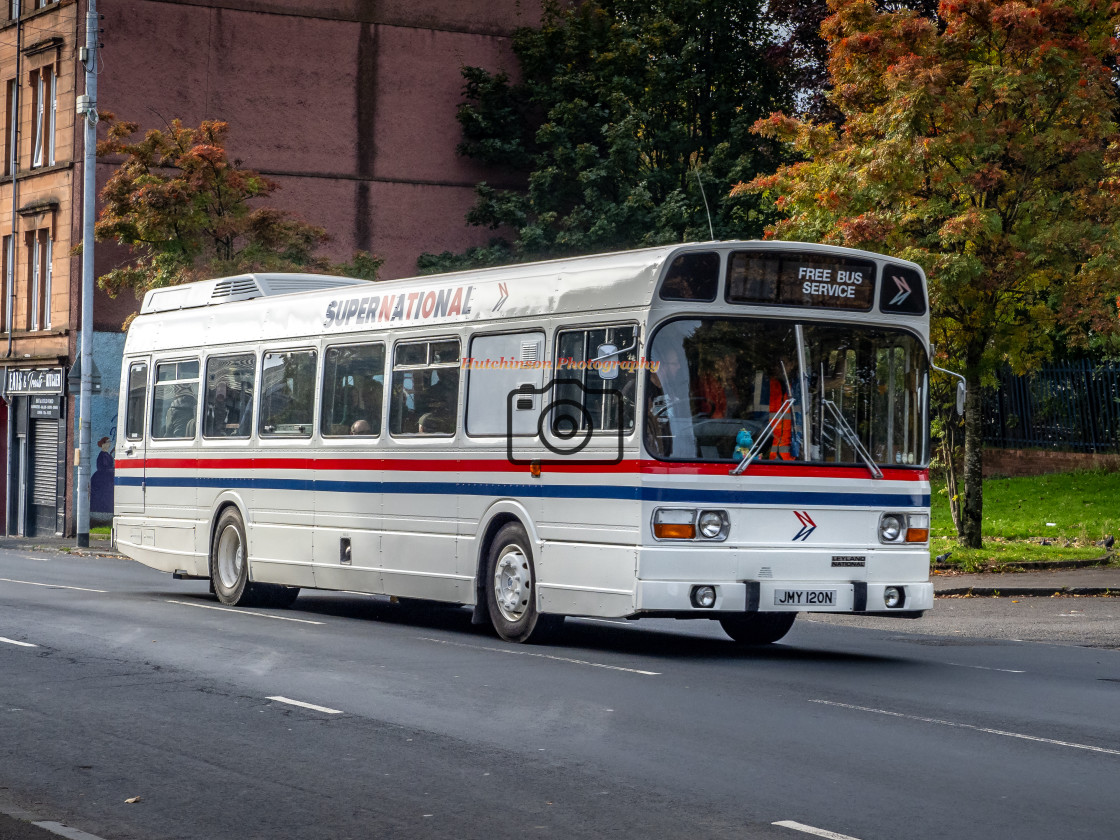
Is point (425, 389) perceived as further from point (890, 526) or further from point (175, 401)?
point (175, 401)

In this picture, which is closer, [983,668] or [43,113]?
[983,668]

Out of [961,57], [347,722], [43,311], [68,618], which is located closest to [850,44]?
[961,57]

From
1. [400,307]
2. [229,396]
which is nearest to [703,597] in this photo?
[400,307]

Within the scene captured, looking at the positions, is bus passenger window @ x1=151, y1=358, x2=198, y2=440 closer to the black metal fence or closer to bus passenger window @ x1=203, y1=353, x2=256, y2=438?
bus passenger window @ x1=203, y1=353, x2=256, y2=438

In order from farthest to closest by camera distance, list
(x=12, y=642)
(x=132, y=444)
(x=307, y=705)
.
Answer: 1. (x=132, y=444)
2. (x=12, y=642)
3. (x=307, y=705)

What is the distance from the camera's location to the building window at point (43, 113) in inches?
1644

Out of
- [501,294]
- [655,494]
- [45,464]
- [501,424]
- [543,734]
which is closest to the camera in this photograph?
[543,734]

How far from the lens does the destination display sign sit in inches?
514

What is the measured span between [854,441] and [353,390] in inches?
208

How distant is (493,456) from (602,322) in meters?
1.84

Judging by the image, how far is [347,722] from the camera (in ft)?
32.4

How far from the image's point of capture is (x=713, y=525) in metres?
12.8

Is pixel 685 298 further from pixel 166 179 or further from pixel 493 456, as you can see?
pixel 166 179

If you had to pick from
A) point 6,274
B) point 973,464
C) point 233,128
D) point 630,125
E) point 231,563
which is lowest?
point 231,563
